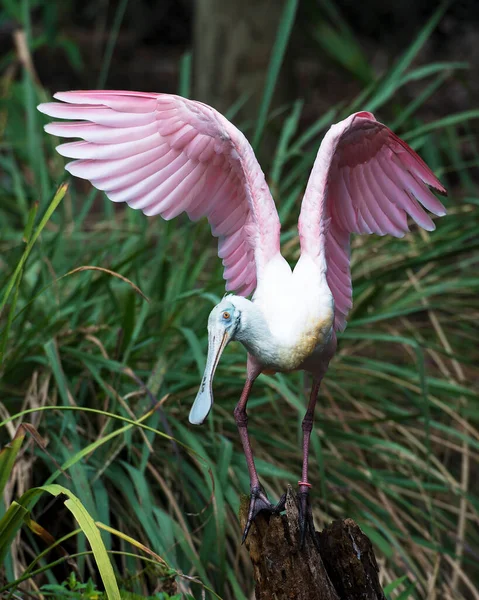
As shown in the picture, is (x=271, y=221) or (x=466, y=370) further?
(x=466, y=370)

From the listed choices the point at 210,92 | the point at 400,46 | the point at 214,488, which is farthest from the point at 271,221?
the point at 400,46

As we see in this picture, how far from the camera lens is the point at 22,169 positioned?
5559 mm

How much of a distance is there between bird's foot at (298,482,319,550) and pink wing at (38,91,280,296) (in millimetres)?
510

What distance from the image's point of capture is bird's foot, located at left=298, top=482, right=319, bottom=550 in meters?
2.09

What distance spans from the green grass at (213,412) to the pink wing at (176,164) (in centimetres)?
16

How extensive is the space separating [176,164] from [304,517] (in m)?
0.87

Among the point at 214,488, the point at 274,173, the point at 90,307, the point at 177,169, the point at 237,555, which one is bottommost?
the point at 237,555

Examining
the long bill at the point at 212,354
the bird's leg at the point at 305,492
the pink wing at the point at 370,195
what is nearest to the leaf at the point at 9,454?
the long bill at the point at 212,354

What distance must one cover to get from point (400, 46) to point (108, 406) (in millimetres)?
5654

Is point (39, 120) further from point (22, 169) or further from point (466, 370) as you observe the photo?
point (466, 370)

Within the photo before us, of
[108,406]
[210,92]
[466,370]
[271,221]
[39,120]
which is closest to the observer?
[271,221]

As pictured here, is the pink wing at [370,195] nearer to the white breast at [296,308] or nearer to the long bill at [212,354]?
the white breast at [296,308]

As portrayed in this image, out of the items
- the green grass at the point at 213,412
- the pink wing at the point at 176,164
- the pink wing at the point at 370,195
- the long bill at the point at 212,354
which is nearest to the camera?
the long bill at the point at 212,354

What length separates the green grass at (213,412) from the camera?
2.73 m
